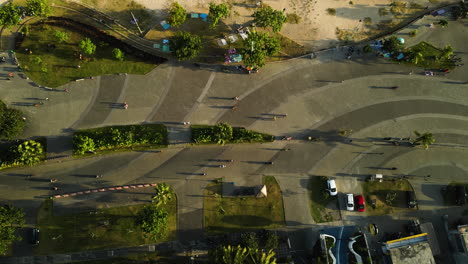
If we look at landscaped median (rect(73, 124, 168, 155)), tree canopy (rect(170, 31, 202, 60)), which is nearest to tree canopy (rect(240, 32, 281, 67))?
tree canopy (rect(170, 31, 202, 60))

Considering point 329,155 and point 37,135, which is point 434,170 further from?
point 37,135

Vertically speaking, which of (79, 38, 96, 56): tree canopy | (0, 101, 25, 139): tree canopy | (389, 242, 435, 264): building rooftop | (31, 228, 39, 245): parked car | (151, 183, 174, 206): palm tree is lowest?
(389, 242, 435, 264): building rooftop

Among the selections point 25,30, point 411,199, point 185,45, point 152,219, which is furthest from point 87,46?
point 411,199

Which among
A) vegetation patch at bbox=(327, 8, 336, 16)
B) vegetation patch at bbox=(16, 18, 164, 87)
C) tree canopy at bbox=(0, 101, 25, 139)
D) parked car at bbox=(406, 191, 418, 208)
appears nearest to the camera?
tree canopy at bbox=(0, 101, 25, 139)

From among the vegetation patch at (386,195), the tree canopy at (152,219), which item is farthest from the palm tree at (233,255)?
the vegetation patch at (386,195)

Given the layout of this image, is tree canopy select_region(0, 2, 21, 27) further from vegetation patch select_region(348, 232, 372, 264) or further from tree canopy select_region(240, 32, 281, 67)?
vegetation patch select_region(348, 232, 372, 264)

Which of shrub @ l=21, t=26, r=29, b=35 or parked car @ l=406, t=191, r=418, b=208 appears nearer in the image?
parked car @ l=406, t=191, r=418, b=208

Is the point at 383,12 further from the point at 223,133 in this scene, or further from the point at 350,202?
the point at 223,133

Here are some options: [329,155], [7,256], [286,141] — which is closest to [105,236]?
[7,256]
